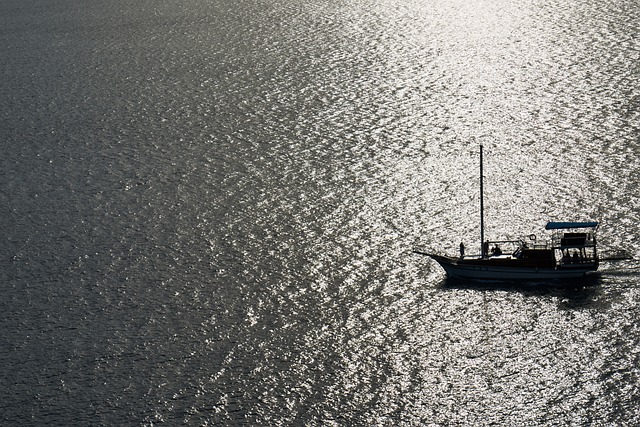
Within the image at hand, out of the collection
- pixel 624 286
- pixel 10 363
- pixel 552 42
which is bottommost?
pixel 10 363

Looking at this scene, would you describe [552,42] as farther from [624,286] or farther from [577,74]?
[624,286]

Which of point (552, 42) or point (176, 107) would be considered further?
point (552, 42)

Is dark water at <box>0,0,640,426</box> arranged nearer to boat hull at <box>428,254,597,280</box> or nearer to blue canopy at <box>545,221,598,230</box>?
boat hull at <box>428,254,597,280</box>

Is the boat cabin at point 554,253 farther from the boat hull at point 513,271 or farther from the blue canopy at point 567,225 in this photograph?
the boat hull at point 513,271

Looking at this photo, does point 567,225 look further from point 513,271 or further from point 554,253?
point 513,271

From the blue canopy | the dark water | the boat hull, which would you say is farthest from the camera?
the blue canopy

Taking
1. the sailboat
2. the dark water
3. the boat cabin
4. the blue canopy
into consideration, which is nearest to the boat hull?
the sailboat

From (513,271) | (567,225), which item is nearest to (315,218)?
(513,271)

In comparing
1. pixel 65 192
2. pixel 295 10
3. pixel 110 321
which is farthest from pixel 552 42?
pixel 110 321
